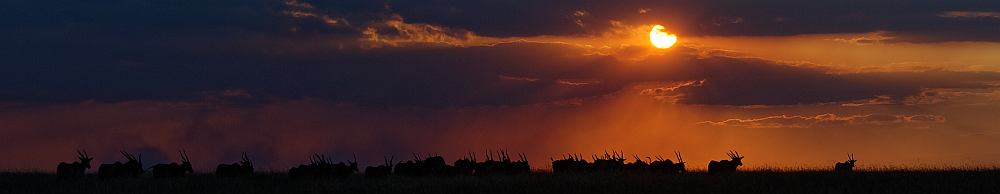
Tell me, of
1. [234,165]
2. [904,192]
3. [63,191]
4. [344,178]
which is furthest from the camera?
[234,165]

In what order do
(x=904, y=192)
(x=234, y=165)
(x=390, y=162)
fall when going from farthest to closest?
1. (x=390, y=162)
2. (x=234, y=165)
3. (x=904, y=192)

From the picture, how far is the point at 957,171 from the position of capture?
43625 millimetres

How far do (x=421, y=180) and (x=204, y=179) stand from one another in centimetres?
800

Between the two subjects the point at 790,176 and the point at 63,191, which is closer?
the point at 63,191

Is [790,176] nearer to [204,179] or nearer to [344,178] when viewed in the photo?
[344,178]

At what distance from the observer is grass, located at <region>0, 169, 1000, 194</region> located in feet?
122

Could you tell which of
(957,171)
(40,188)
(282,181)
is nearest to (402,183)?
A: (282,181)

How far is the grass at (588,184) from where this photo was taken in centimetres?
3719

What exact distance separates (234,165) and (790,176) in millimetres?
21039

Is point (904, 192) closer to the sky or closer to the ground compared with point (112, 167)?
closer to the ground

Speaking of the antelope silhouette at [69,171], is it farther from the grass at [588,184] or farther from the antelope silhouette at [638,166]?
the antelope silhouette at [638,166]

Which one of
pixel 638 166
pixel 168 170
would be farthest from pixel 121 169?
pixel 638 166

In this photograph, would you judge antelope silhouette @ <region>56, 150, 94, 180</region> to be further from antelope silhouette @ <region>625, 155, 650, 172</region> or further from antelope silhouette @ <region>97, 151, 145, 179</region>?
antelope silhouette @ <region>625, 155, 650, 172</region>

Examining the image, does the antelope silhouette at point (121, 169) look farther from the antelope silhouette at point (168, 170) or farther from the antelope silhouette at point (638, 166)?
the antelope silhouette at point (638, 166)
